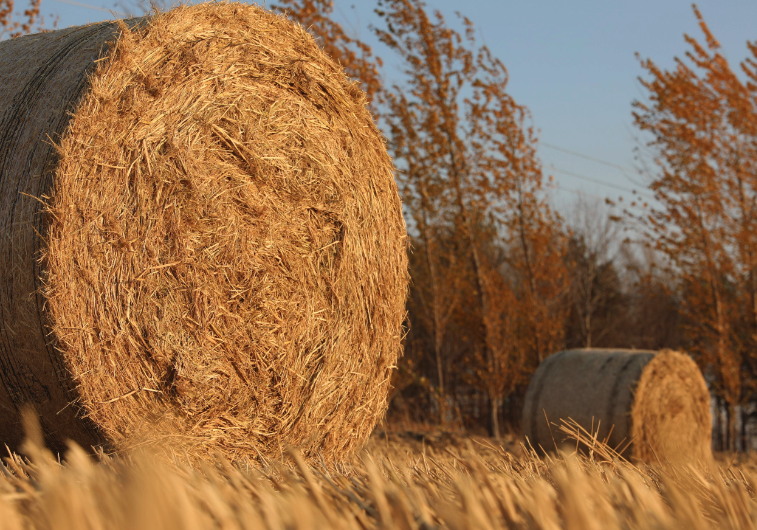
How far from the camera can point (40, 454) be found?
1538mm

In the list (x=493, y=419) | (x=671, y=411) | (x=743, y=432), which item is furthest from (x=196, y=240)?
(x=743, y=432)

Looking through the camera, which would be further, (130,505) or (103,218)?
(103,218)

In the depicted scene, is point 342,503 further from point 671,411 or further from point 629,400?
point 671,411

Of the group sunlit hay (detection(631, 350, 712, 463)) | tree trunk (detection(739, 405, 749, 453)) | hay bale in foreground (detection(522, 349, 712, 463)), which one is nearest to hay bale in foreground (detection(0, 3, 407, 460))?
hay bale in foreground (detection(522, 349, 712, 463))

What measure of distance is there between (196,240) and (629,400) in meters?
5.14

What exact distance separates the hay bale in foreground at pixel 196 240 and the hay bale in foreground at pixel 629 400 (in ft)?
12.1

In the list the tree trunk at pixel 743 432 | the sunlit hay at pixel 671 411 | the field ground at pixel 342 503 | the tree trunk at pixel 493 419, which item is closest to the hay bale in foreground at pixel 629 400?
the sunlit hay at pixel 671 411

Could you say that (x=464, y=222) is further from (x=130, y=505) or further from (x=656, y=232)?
(x=130, y=505)

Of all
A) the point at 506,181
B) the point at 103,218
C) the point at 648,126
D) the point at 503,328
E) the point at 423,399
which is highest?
the point at 648,126

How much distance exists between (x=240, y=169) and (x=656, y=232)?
12.9 meters

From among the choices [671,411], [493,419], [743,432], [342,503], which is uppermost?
[342,503]

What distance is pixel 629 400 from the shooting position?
6.99 meters

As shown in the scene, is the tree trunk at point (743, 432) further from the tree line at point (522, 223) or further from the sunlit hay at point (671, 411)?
the sunlit hay at point (671, 411)

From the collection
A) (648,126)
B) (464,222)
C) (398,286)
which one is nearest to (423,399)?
(464,222)
